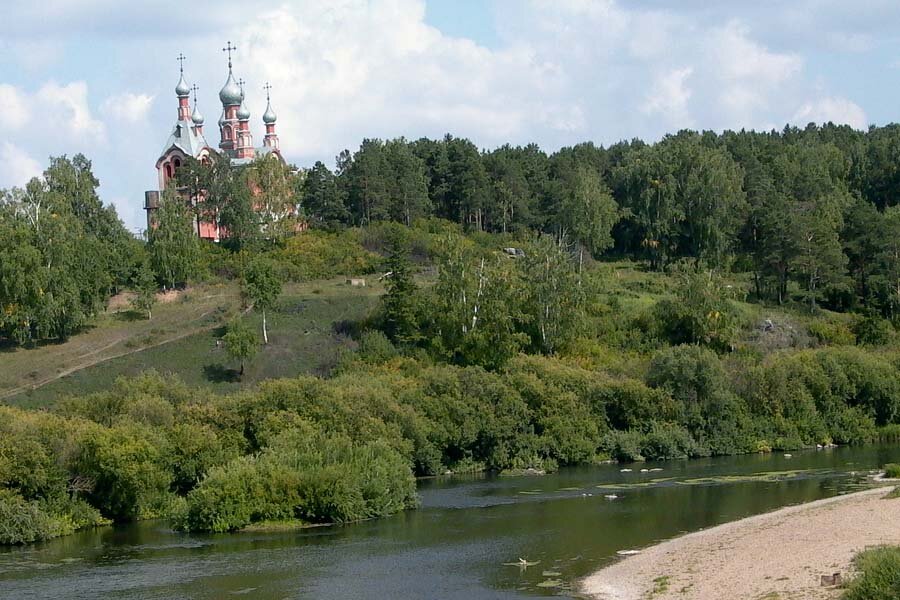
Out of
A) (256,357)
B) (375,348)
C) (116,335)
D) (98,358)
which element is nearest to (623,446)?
(375,348)

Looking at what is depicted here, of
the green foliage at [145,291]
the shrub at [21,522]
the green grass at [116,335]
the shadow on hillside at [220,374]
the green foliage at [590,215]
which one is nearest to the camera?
the shrub at [21,522]

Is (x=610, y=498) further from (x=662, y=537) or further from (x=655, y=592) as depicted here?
(x=655, y=592)

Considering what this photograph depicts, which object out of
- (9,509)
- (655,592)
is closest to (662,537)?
(655,592)

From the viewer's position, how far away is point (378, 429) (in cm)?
6106

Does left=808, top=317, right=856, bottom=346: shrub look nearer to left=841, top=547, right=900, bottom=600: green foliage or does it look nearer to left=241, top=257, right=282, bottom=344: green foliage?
left=241, top=257, right=282, bottom=344: green foliage

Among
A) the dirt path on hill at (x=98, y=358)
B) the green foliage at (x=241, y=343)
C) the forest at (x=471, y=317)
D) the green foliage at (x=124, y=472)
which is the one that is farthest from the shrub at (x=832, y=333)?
the green foliage at (x=124, y=472)

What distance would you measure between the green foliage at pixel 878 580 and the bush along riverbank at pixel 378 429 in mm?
23194

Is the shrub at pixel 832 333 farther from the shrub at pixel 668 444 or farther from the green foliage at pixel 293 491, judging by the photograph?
the green foliage at pixel 293 491

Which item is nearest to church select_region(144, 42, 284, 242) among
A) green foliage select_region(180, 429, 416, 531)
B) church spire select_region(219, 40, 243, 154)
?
church spire select_region(219, 40, 243, 154)

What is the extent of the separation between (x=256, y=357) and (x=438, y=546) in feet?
142

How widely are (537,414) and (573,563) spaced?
29945mm

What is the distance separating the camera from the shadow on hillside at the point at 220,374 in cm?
8262

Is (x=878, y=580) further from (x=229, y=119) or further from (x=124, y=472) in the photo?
(x=229, y=119)

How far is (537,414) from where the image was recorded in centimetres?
7025
